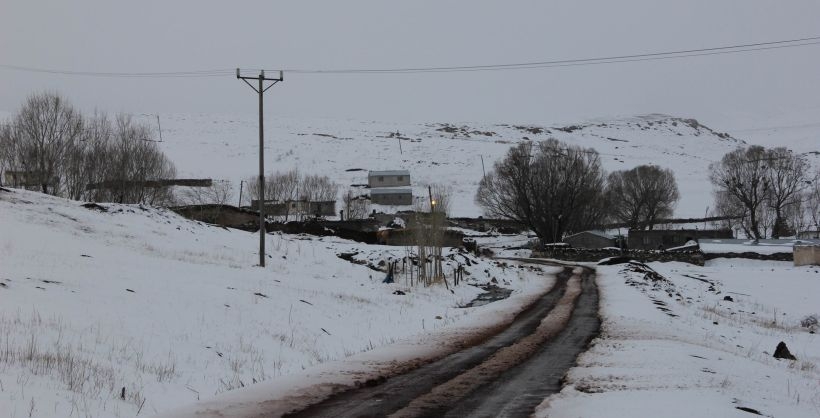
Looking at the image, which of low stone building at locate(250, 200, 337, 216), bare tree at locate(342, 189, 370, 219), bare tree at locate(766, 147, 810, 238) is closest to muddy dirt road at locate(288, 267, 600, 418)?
low stone building at locate(250, 200, 337, 216)

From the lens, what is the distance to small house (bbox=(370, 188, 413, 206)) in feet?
348

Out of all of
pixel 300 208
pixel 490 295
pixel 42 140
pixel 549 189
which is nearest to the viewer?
Answer: pixel 490 295

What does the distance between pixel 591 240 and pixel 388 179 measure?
4694 centimetres

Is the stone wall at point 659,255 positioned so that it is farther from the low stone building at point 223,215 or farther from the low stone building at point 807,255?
the low stone building at point 223,215

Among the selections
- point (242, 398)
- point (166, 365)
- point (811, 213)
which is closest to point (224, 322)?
point (166, 365)

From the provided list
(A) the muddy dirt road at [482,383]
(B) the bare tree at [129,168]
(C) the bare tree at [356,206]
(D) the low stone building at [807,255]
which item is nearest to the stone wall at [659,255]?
(D) the low stone building at [807,255]

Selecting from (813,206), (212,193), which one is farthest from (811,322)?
(813,206)

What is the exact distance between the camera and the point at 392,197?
350ft

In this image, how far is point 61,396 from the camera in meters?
6.56

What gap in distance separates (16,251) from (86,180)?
3547 cm

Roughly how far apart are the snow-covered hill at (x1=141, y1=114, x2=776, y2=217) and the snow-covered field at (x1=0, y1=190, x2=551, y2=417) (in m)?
81.4

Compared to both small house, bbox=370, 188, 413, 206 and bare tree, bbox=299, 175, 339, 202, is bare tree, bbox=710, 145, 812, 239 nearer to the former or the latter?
small house, bbox=370, 188, 413, 206

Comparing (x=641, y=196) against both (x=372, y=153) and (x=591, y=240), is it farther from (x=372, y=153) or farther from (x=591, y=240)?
(x=372, y=153)

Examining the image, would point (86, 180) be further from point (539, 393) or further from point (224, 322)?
point (539, 393)
